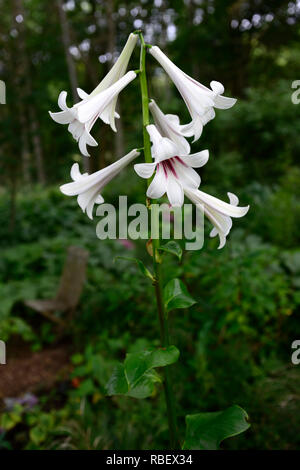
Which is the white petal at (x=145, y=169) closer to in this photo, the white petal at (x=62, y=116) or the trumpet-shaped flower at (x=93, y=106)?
the trumpet-shaped flower at (x=93, y=106)

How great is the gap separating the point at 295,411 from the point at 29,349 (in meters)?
2.51

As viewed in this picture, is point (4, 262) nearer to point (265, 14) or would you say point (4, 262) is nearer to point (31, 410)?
point (31, 410)

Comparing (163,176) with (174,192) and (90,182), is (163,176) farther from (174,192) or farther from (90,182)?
(90,182)

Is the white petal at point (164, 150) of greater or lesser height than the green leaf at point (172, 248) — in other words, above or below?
Answer: above

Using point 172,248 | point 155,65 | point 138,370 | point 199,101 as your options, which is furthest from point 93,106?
point 155,65

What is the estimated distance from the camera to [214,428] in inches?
50.0

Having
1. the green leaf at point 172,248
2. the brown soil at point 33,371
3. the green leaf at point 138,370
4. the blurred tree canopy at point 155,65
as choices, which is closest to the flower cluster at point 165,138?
the green leaf at point 172,248

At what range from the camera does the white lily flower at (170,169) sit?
3.42 ft

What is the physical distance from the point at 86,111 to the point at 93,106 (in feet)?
0.12

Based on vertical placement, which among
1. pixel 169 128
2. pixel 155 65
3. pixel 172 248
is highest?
pixel 155 65

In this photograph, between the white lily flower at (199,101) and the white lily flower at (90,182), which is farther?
the white lily flower at (90,182)

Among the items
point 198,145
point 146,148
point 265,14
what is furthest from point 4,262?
point 265,14

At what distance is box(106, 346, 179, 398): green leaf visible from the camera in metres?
1.10
